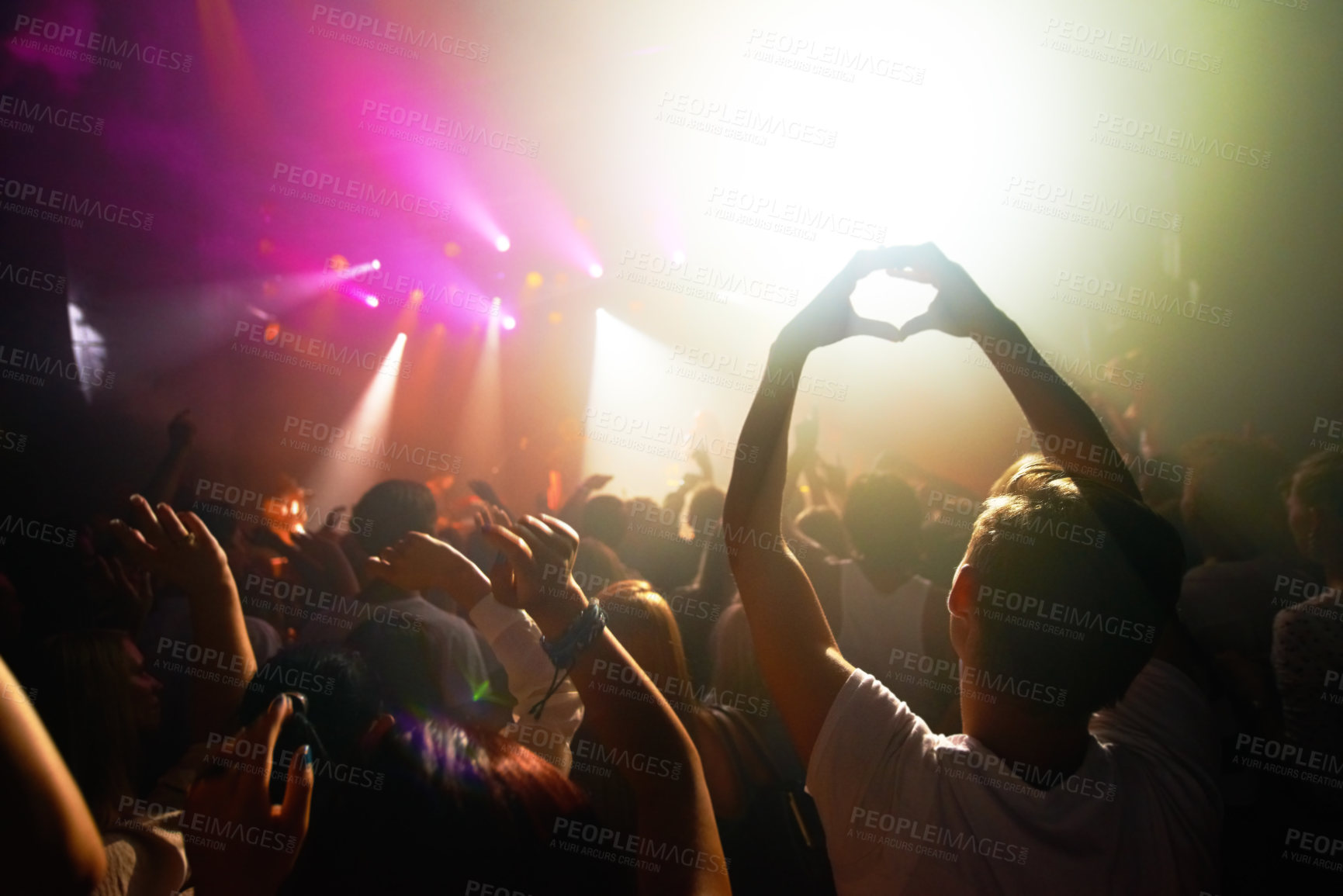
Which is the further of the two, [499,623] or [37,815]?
[499,623]

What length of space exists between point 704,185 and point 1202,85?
3551mm

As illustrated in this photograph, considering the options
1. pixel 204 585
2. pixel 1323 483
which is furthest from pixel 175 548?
pixel 1323 483

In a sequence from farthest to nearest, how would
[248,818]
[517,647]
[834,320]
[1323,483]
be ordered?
[1323,483]
[517,647]
[834,320]
[248,818]

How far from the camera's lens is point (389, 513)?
109 inches

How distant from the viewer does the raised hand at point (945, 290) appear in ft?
4.20

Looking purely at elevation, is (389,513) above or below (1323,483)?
below

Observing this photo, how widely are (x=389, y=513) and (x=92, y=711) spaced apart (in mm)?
1264

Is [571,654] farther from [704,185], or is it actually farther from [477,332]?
[477,332]

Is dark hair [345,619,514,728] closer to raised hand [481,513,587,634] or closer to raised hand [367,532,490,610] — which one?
raised hand [367,532,490,610]

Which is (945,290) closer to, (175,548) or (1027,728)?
(1027,728)

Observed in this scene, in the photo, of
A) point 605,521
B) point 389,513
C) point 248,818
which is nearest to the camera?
point 248,818

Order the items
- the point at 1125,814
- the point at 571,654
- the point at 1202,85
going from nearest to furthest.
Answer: the point at 1125,814 → the point at 571,654 → the point at 1202,85

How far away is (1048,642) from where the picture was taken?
88 cm

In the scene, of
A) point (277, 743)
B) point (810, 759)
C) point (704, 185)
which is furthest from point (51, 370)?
point (810, 759)
